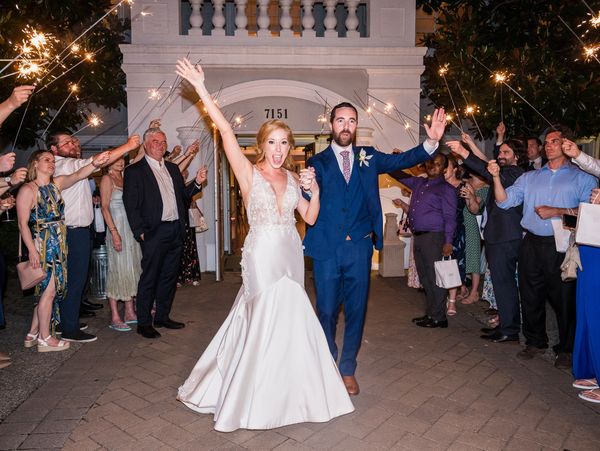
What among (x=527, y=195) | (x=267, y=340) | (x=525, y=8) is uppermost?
(x=525, y=8)

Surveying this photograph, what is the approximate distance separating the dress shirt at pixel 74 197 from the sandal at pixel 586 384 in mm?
5016

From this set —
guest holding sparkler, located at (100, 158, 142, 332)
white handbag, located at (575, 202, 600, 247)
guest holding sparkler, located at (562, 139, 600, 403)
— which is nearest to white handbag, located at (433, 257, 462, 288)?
guest holding sparkler, located at (562, 139, 600, 403)

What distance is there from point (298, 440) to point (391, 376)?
149 cm

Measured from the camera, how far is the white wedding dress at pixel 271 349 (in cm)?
362

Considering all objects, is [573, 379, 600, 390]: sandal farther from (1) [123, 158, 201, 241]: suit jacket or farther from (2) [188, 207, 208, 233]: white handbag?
(2) [188, 207, 208, 233]: white handbag

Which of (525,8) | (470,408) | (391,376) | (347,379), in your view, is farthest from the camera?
(525,8)

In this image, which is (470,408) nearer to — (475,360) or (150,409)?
(475,360)

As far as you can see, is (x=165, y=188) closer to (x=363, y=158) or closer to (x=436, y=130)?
(x=363, y=158)

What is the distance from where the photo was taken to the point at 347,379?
173 inches

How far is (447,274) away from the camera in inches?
246

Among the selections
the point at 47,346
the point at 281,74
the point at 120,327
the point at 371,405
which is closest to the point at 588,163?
the point at 371,405

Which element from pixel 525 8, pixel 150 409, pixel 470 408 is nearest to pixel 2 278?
pixel 150 409

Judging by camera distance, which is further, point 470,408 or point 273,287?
point 470,408

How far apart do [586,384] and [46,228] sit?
16.8 feet
